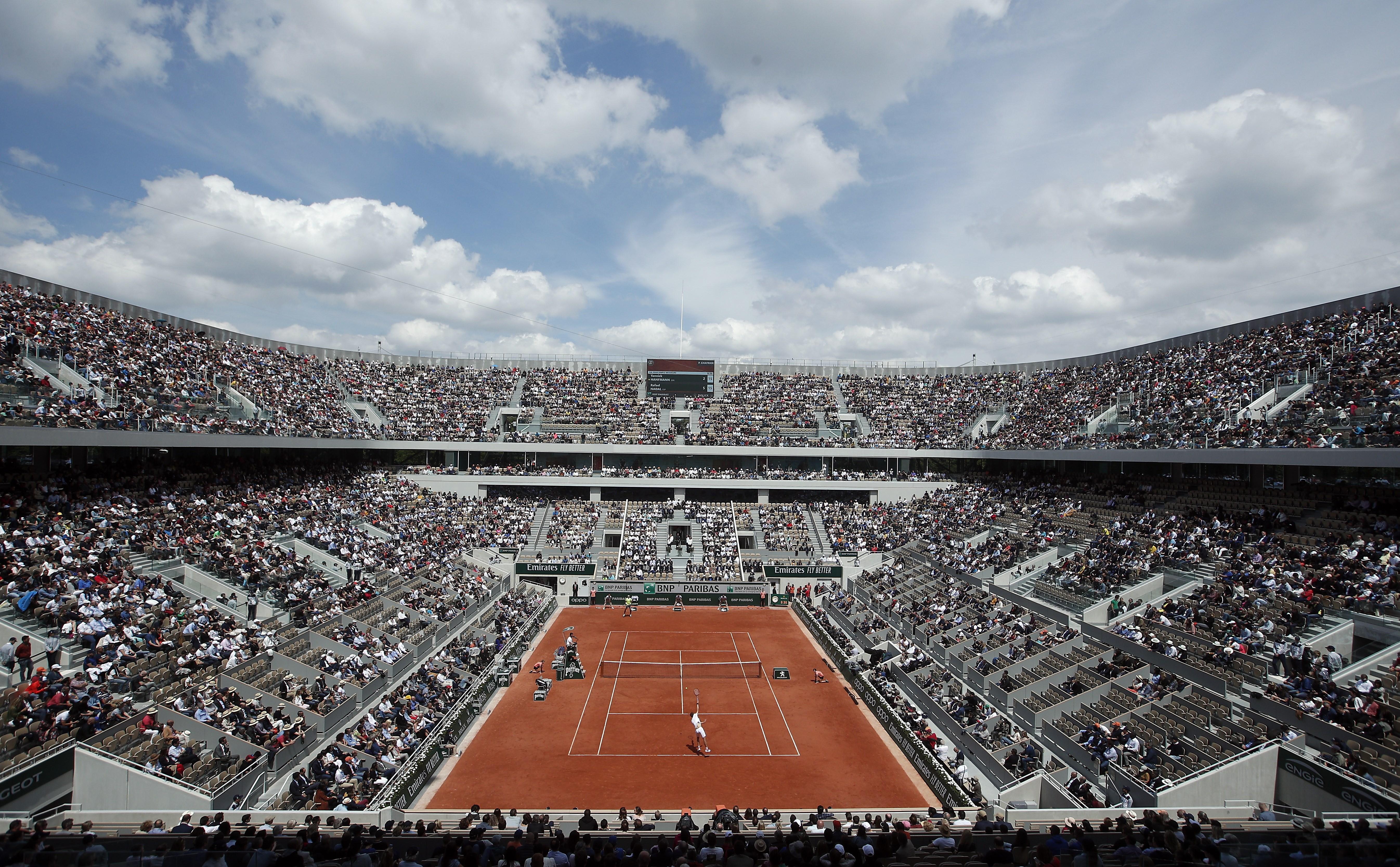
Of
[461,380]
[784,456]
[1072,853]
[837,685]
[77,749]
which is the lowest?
[837,685]

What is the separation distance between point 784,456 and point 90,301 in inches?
1814

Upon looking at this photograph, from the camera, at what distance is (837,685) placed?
30.1 meters

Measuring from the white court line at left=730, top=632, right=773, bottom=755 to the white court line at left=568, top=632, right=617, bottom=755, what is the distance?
5583mm

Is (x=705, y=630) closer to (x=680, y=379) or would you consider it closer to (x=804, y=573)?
(x=804, y=573)

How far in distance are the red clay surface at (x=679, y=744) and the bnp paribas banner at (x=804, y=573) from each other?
10.6m

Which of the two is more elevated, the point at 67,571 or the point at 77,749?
the point at 67,571

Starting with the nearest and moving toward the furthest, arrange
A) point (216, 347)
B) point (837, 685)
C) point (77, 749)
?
point (77, 749) → point (837, 685) → point (216, 347)

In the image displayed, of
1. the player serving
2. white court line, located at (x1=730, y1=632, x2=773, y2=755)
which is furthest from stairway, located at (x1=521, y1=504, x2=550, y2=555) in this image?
the player serving

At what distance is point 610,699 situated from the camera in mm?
28406

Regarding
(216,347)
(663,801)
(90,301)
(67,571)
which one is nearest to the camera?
(663,801)

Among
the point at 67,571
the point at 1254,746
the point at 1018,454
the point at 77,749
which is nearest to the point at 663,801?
the point at 77,749

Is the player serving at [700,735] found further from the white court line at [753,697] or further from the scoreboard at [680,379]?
the scoreboard at [680,379]

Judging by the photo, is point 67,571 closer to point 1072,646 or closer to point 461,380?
point 1072,646

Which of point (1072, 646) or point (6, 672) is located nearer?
point (6, 672)
